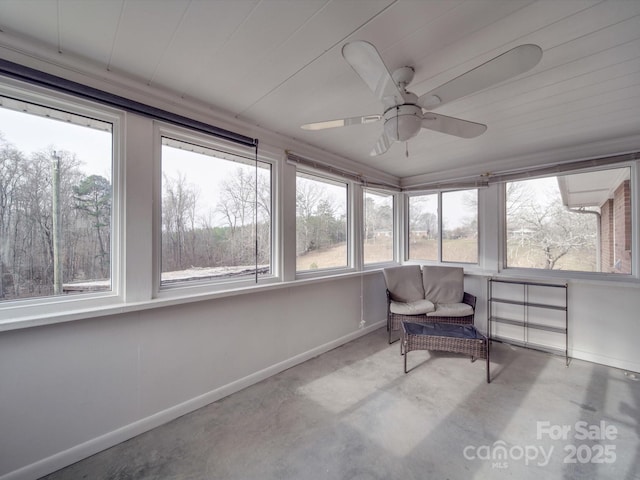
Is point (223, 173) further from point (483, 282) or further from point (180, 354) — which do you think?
point (483, 282)

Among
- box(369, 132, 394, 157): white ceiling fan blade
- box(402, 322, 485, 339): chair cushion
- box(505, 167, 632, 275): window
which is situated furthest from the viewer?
box(505, 167, 632, 275): window

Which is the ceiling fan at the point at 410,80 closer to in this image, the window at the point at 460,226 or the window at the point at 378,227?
the window at the point at 378,227

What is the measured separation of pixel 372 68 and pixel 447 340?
93.7 inches

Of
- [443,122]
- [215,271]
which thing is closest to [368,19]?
[443,122]

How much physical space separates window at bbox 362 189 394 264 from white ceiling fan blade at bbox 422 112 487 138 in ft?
6.81

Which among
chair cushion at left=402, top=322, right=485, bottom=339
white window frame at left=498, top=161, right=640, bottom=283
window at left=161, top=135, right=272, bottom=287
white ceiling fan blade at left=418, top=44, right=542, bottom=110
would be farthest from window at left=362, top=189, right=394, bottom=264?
white ceiling fan blade at left=418, top=44, right=542, bottom=110

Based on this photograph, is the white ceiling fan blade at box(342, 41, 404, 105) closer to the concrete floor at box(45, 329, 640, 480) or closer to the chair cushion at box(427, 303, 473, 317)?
the concrete floor at box(45, 329, 640, 480)

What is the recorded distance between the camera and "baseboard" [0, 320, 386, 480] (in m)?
1.42

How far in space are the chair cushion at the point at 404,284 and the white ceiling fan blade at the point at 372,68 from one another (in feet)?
8.31

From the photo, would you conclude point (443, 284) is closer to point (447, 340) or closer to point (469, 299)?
point (469, 299)

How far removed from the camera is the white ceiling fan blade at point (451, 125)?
4.96ft

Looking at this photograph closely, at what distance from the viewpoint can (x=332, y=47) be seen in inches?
53.4

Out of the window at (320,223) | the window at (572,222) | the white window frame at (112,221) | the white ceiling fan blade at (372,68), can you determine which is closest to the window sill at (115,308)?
the white window frame at (112,221)

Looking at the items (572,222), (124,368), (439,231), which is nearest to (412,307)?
(439,231)
